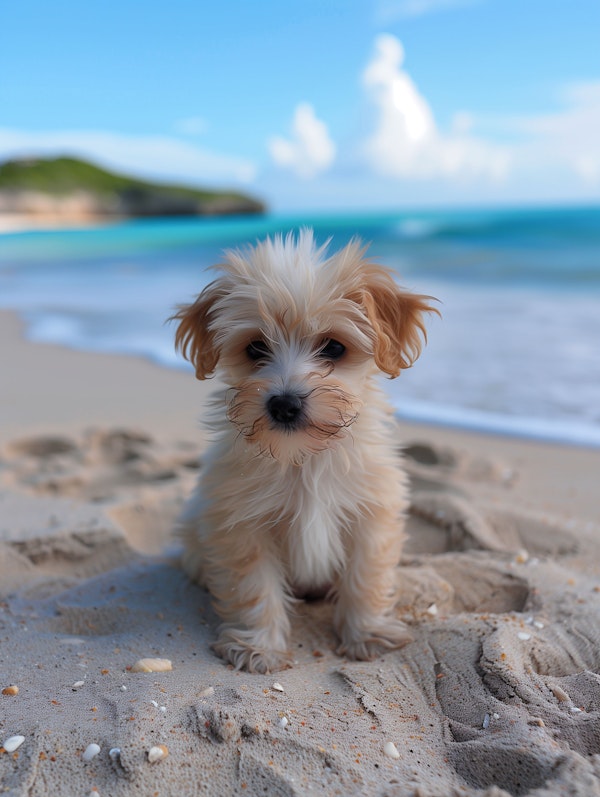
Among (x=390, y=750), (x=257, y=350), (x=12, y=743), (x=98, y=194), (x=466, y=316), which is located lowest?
(x=98, y=194)

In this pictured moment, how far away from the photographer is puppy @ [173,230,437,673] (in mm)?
3043

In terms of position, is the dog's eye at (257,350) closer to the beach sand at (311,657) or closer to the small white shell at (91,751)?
the beach sand at (311,657)

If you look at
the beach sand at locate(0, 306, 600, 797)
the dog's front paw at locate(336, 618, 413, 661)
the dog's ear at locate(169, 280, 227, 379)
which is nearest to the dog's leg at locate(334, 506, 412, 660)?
the dog's front paw at locate(336, 618, 413, 661)

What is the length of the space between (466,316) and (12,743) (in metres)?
11.1

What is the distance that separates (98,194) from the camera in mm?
81938

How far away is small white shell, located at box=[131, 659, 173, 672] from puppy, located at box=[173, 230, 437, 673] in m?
0.30

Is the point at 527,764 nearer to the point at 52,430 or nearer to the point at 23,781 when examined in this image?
the point at 23,781

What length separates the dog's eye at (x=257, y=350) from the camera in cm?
320

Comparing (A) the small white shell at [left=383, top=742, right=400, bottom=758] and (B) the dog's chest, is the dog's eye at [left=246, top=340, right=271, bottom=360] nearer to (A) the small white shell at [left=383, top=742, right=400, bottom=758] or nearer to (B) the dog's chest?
(B) the dog's chest

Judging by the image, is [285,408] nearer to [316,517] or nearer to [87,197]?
[316,517]

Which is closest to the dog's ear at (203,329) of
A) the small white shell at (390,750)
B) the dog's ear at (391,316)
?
the dog's ear at (391,316)

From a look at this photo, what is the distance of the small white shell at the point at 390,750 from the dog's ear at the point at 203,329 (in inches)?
67.8

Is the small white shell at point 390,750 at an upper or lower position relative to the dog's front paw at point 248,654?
upper

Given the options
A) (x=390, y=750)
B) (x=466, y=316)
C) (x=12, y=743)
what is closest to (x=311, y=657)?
(x=390, y=750)
